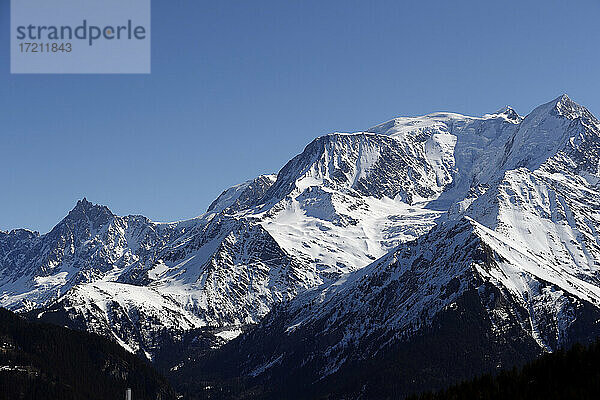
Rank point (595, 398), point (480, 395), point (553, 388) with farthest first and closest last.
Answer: point (480, 395) < point (553, 388) < point (595, 398)

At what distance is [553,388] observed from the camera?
589ft

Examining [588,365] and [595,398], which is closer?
[595,398]

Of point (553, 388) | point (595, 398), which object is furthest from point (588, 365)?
point (595, 398)

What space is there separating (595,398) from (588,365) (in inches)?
1304

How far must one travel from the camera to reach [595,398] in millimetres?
157125

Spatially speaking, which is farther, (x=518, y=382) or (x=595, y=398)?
(x=518, y=382)

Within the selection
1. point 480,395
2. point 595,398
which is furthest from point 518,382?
point 595,398

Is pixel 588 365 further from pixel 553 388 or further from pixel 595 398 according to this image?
pixel 595 398

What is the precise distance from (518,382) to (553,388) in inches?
602

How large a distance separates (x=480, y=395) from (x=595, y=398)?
125 ft

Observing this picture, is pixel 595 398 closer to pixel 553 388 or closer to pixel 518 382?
pixel 553 388

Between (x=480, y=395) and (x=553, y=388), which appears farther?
(x=480, y=395)

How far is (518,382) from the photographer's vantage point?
19438cm

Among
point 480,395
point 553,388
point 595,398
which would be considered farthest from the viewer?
point 480,395
